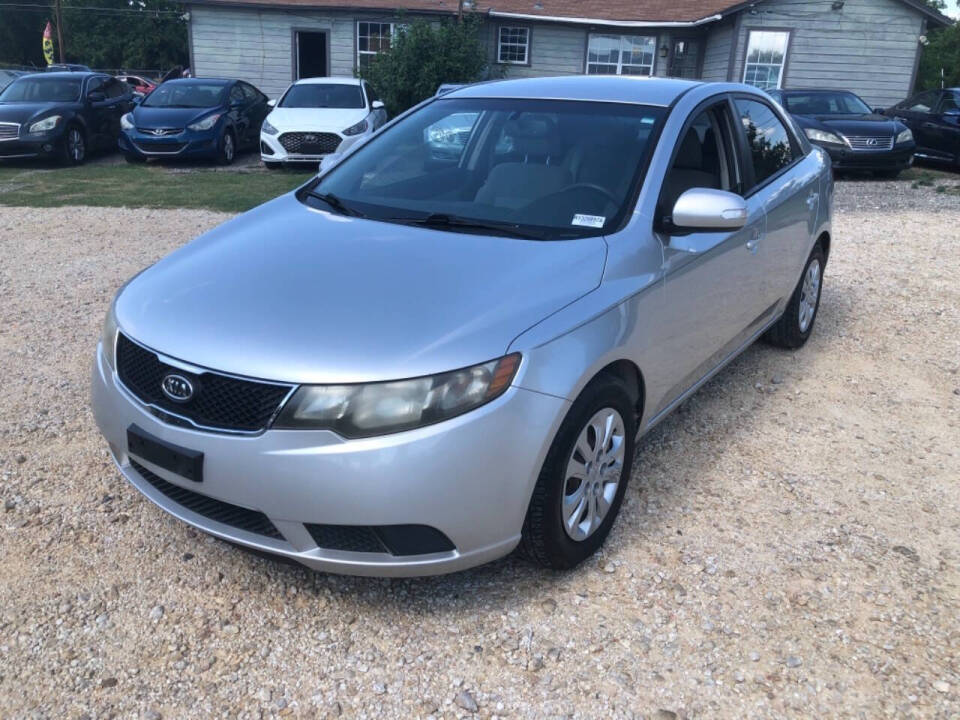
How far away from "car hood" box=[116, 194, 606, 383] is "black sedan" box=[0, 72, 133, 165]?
1189 centimetres

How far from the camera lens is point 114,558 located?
2.97 m

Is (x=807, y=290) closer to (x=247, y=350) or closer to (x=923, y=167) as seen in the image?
(x=247, y=350)

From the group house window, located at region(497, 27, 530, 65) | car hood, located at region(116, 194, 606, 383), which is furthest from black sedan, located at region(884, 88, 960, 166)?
car hood, located at region(116, 194, 606, 383)

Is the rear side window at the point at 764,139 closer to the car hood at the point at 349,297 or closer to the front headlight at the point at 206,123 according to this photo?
the car hood at the point at 349,297

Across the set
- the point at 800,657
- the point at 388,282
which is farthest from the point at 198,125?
the point at 800,657

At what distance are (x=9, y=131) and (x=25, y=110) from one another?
50 centimetres

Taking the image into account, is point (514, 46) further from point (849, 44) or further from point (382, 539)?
point (382, 539)

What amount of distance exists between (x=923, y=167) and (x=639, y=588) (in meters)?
15.8

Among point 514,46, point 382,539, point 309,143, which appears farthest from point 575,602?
point 514,46

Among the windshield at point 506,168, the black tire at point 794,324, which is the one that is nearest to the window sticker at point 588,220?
the windshield at point 506,168

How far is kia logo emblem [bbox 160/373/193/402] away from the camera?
2.47 meters

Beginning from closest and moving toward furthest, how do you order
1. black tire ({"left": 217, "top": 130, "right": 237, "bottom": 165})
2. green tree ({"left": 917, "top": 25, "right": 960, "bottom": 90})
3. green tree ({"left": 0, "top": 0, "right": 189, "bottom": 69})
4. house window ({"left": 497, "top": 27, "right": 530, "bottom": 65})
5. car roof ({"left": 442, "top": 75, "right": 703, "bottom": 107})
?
car roof ({"left": 442, "top": 75, "right": 703, "bottom": 107})
black tire ({"left": 217, "top": 130, "right": 237, "bottom": 165})
house window ({"left": 497, "top": 27, "right": 530, "bottom": 65})
green tree ({"left": 917, "top": 25, "right": 960, "bottom": 90})
green tree ({"left": 0, "top": 0, "right": 189, "bottom": 69})

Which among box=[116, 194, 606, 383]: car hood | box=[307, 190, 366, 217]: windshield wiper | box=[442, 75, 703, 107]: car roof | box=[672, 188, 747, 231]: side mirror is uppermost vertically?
box=[442, 75, 703, 107]: car roof

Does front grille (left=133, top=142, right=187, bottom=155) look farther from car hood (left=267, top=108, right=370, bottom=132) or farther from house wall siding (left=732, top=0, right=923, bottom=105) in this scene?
house wall siding (left=732, top=0, right=923, bottom=105)
